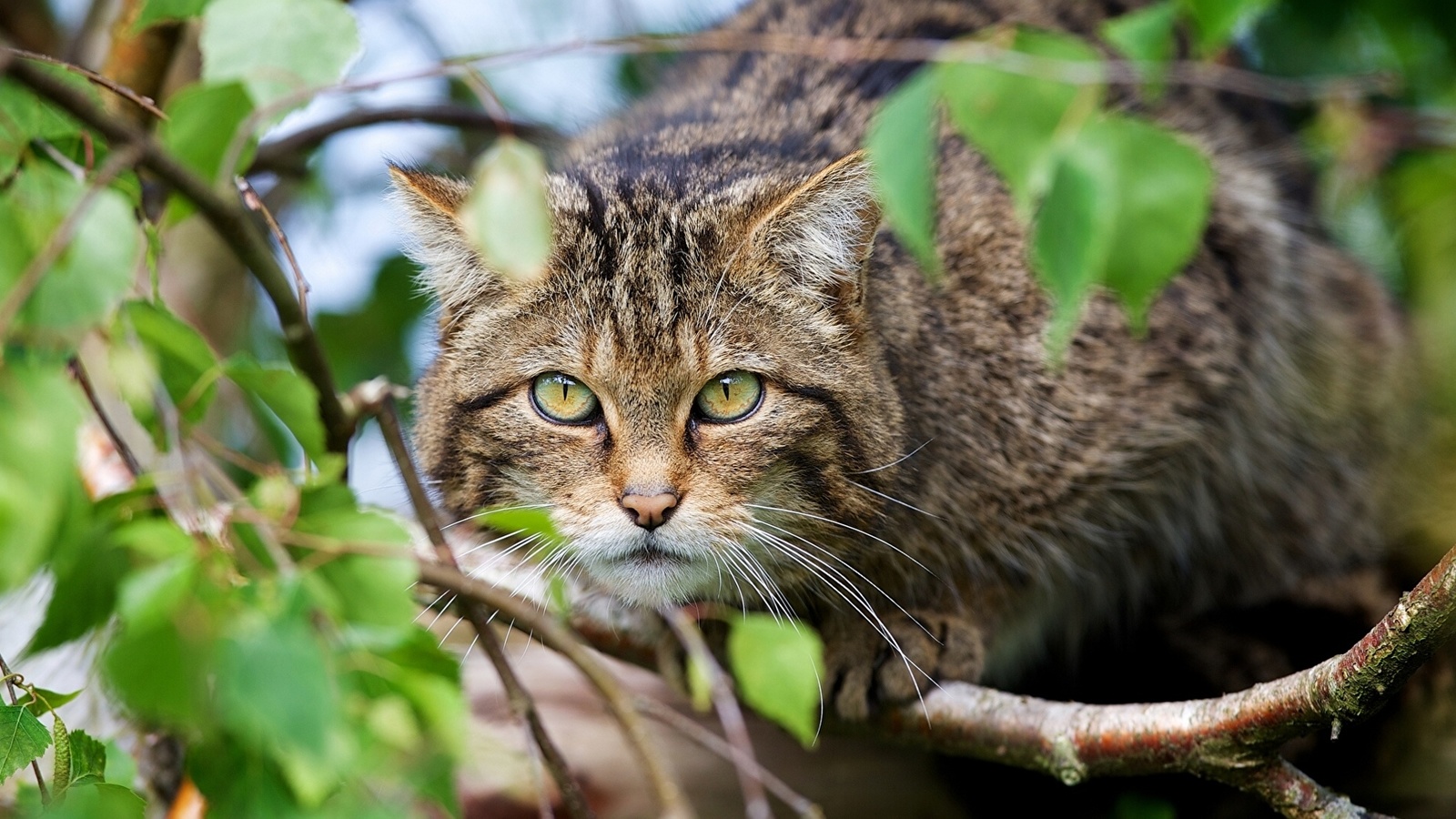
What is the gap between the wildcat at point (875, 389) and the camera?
8.13ft

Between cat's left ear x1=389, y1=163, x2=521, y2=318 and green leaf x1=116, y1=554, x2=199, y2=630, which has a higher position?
cat's left ear x1=389, y1=163, x2=521, y2=318

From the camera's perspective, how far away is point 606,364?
2459 mm

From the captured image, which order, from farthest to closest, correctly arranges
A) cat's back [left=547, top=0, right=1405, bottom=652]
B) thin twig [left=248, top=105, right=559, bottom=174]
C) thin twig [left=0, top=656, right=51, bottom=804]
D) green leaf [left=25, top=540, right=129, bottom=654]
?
thin twig [left=248, top=105, right=559, bottom=174], cat's back [left=547, top=0, right=1405, bottom=652], thin twig [left=0, top=656, right=51, bottom=804], green leaf [left=25, top=540, right=129, bottom=654]

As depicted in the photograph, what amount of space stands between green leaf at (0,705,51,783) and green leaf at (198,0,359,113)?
867 mm

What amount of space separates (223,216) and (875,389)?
1.51 metres

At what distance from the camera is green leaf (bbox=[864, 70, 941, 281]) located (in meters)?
1.43

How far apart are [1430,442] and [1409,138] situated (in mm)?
930

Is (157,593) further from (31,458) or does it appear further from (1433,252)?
(1433,252)

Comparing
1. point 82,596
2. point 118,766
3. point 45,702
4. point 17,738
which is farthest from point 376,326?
point 82,596

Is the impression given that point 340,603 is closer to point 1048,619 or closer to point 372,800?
point 372,800

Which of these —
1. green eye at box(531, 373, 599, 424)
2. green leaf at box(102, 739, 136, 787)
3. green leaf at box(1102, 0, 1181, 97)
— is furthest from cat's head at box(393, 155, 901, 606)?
green leaf at box(102, 739, 136, 787)

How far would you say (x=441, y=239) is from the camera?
8.48 ft

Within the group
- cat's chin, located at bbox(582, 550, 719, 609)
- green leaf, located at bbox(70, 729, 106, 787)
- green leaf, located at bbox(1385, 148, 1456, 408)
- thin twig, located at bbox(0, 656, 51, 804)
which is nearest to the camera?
thin twig, located at bbox(0, 656, 51, 804)

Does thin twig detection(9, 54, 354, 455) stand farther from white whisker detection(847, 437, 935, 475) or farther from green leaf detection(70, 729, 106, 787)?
white whisker detection(847, 437, 935, 475)
